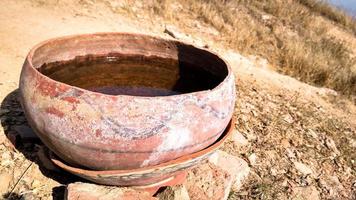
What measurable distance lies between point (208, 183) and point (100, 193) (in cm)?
78

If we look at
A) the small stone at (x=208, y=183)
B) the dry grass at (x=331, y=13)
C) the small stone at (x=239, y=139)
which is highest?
the small stone at (x=208, y=183)

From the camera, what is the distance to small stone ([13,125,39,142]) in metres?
3.12

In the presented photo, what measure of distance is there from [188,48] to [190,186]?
939mm

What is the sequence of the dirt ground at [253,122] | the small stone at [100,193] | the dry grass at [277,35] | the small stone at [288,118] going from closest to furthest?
1. the small stone at [100,193]
2. the dirt ground at [253,122]
3. the small stone at [288,118]
4. the dry grass at [277,35]

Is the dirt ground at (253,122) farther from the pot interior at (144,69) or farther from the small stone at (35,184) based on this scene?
the pot interior at (144,69)

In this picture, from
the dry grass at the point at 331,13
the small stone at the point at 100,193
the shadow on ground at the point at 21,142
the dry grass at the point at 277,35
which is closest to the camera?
the small stone at the point at 100,193

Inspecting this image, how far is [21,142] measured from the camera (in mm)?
3125

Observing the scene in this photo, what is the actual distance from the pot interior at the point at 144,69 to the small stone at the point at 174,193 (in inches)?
25.8

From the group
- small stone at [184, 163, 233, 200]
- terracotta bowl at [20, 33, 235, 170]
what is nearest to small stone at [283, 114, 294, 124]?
small stone at [184, 163, 233, 200]

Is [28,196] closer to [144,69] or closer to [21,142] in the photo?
[21,142]

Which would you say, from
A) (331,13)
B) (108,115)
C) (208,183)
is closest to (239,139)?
(208,183)

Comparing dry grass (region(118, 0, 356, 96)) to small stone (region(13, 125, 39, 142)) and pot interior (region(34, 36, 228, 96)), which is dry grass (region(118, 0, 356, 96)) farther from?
small stone (region(13, 125, 39, 142))

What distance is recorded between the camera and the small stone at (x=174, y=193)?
8.50ft

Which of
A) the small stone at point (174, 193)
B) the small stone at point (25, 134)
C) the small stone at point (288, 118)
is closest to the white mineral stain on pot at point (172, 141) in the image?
the small stone at point (174, 193)
